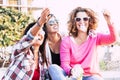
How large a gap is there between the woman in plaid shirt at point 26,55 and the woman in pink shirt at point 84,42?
221mm

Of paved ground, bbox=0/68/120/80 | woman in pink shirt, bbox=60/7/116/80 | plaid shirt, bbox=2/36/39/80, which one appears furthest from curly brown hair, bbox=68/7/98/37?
paved ground, bbox=0/68/120/80

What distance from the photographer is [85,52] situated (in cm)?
265

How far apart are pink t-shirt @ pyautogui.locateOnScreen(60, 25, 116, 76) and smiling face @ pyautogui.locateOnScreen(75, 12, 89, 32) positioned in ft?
0.26

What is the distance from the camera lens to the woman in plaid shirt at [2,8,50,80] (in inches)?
93.7

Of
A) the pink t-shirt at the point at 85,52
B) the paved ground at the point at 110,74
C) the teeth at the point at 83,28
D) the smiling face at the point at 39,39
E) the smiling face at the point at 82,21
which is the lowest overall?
the paved ground at the point at 110,74

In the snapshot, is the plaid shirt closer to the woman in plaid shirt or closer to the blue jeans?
the woman in plaid shirt

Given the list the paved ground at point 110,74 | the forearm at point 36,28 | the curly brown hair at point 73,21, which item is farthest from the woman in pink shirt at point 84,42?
the paved ground at point 110,74

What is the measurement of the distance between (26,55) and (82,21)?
49 cm

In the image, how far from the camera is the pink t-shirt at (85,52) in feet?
8.57

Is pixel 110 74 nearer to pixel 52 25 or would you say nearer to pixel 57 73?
pixel 52 25

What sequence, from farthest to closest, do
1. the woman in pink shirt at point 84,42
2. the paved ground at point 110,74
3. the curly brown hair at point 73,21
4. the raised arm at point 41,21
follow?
the paved ground at point 110,74
the curly brown hair at point 73,21
the woman in pink shirt at point 84,42
the raised arm at point 41,21

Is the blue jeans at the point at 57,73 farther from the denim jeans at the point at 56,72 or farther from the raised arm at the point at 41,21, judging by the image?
the raised arm at the point at 41,21

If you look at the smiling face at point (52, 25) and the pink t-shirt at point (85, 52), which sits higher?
the smiling face at point (52, 25)

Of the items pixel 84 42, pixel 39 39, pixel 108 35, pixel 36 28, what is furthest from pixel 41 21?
pixel 108 35
